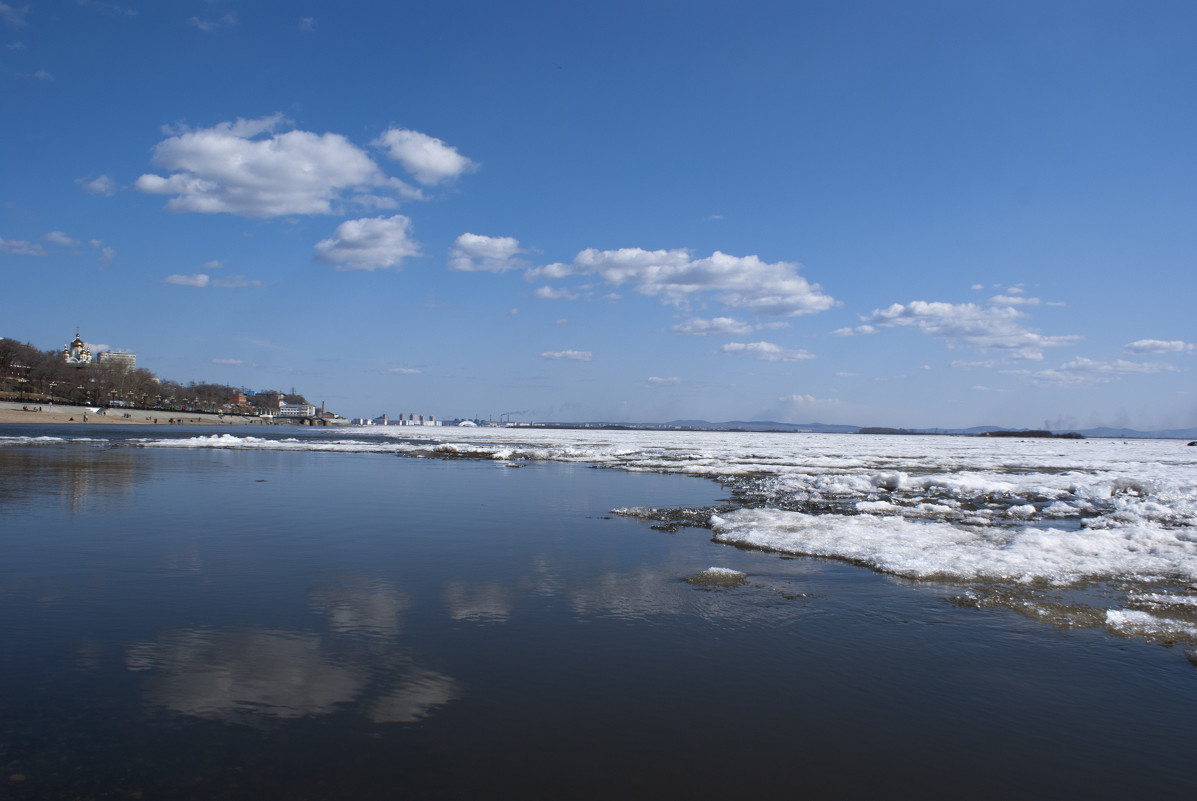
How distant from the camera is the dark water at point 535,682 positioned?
4090 millimetres

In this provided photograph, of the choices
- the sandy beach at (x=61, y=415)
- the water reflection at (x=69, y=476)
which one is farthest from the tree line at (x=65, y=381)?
the water reflection at (x=69, y=476)

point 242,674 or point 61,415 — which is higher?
point 61,415

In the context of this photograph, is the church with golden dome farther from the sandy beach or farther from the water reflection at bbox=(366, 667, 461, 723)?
the water reflection at bbox=(366, 667, 461, 723)

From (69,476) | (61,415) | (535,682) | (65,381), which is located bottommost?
(535,682)

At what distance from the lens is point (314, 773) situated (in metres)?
3.95

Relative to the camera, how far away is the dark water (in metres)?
4.09

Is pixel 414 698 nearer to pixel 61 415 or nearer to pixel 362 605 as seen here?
pixel 362 605

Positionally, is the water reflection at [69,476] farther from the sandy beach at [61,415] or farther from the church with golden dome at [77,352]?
the church with golden dome at [77,352]

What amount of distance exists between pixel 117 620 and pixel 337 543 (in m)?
4.29

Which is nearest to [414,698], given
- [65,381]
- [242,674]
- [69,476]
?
[242,674]

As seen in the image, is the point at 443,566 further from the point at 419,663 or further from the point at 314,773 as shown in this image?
the point at 314,773

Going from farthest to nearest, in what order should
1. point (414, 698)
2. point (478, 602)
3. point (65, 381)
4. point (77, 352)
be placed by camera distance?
point (77, 352) < point (65, 381) < point (478, 602) < point (414, 698)

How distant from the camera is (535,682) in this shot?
17.7 ft

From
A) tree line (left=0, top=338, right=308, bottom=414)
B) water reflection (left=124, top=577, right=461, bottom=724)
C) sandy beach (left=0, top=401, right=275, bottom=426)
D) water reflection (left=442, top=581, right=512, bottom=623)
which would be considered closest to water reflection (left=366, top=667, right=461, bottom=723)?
water reflection (left=124, top=577, right=461, bottom=724)
